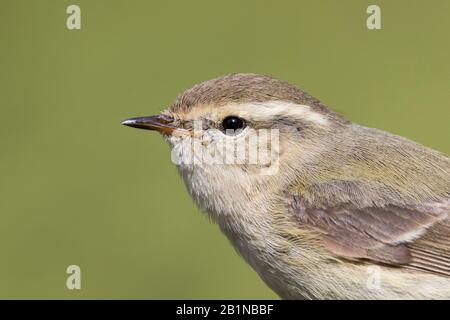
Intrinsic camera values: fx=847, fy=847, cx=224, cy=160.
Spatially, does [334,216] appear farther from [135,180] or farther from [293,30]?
[293,30]

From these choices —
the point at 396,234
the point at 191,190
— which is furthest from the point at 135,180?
the point at 396,234

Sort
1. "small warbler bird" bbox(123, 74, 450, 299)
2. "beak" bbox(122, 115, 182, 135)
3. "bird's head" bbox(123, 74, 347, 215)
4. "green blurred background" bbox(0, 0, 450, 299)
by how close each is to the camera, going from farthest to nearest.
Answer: "green blurred background" bbox(0, 0, 450, 299) < "beak" bbox(122, 115, 182, 135) < "bird's head" bbox(123, 74, 347, 215) < "small warbler bird" bbox(123, 74, 450, 299)

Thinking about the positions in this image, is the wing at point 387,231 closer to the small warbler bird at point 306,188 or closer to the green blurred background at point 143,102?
the small warbler bird at point 306,188

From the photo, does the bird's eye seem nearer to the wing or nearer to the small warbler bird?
the small warbler bird

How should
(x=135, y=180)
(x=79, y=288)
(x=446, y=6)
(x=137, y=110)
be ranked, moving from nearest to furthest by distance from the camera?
(x=79, y=288) → (x=135, y=180) → (x=137, y=110) → (x=446, y=6)

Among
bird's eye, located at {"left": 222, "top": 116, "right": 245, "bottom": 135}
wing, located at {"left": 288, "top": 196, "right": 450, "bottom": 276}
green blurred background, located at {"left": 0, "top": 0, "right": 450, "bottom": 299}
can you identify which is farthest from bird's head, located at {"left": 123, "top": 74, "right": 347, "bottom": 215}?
green blurred background, located at {"left": 0, "top": 0, "right": 450, "bottom": 299}

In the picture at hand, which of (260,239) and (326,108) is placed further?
(326,108)
